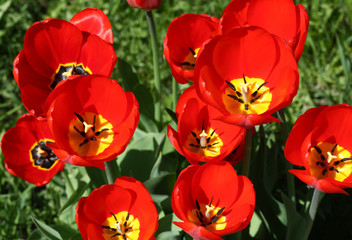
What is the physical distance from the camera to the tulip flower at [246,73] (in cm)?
128

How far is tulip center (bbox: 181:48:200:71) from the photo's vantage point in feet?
5.64

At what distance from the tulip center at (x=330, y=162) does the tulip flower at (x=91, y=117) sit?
563mm

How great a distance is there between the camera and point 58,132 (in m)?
1.34

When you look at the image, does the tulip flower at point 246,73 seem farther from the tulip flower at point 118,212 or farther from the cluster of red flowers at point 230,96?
the tulip flower at point 118,212

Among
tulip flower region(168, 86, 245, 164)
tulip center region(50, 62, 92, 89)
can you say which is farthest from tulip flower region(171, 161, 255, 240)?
tulip center region(50, 62, 92, 89)

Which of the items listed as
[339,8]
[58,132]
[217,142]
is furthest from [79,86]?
[339,8]

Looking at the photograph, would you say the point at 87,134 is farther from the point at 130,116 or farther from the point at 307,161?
the point at 307,161

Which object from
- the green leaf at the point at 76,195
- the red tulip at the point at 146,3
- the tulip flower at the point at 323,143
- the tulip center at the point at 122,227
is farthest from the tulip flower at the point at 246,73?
the green leaf at the point at 76,195

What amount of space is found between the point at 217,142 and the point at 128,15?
240cm

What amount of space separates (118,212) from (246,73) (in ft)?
2.01

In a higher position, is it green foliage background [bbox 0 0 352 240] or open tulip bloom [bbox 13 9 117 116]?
open tulip bloom [bbox 13 9 117 116]

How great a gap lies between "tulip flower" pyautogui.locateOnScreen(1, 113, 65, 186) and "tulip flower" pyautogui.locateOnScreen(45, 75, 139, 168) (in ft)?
1.70

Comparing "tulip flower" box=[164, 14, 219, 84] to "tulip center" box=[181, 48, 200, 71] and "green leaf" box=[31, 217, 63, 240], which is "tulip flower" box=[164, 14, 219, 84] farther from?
"green leaf" box=[31, 217, 63, 240]

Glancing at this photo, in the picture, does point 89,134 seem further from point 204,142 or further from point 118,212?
point 204,142
